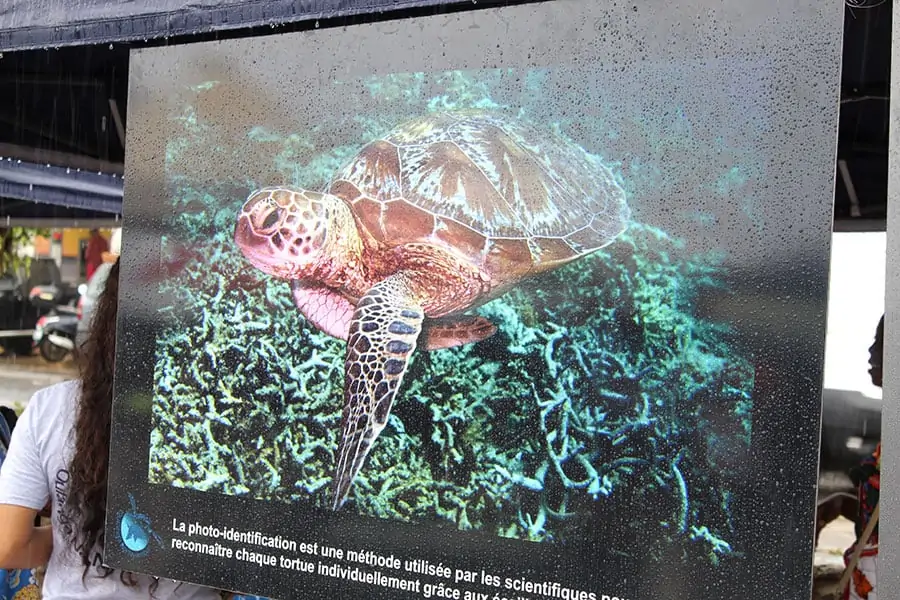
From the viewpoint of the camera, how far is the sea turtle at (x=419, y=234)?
159cm

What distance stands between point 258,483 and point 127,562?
442mm

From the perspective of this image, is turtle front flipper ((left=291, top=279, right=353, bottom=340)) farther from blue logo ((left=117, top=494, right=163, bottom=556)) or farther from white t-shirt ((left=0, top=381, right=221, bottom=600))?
white t-shirt ((left=0, top=381, right=221, bottom=600))

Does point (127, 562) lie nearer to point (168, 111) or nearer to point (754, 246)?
point (168, 111)

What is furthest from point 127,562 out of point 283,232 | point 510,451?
point 510,451

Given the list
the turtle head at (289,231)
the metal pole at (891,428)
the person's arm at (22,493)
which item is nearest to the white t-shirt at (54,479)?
the person's arm at (22,493)

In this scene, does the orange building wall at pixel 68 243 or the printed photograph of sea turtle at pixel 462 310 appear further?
the orange building wall at pixel 68 243

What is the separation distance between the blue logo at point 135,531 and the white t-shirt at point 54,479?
0.68 feet

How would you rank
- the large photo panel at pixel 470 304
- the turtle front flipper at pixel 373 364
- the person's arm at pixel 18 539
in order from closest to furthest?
the large photo panel at pixel 470 304 → the turtle front flipper at pixel 373 364 → the person's arm at pixel 18 539

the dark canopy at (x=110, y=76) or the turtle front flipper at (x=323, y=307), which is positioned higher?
the dark canopy at (x=110, y=76)

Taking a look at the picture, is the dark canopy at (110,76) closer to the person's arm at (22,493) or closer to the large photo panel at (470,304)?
the large photo panel at (470,304)

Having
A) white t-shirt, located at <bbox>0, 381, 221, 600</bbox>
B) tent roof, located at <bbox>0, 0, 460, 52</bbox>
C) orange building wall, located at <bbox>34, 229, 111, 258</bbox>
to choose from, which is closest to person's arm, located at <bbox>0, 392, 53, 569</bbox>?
white t-shirt, located at <bbox>0, 381, 221, 600</bbox>

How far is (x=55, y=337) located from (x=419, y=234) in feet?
40.6

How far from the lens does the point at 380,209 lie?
175 centimetres

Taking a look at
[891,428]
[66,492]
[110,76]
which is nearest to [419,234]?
[891,428]
